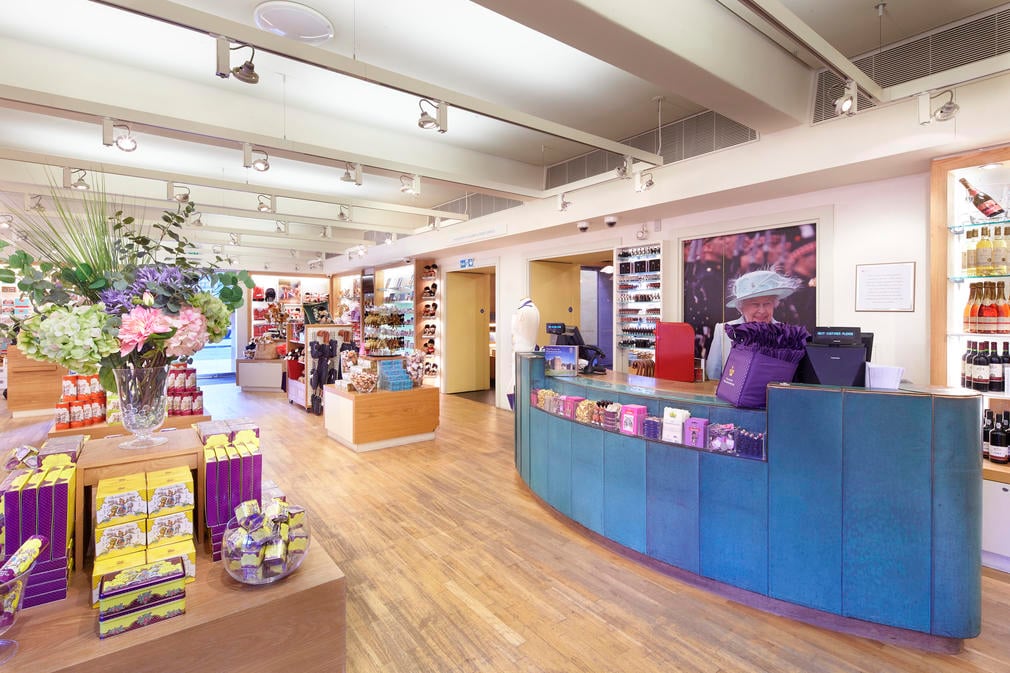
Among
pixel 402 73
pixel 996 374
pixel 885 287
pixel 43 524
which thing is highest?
pixel 402 73

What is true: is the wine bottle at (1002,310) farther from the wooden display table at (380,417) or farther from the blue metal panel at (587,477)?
the wooden display table at (380,417)

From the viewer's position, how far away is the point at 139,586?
1163 millimetres

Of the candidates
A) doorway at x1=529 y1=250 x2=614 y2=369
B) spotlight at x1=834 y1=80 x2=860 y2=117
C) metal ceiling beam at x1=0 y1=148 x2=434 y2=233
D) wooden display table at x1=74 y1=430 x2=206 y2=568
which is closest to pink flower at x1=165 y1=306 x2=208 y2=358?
wooden display table at x1=74 y1=430 x2=206 y2=568

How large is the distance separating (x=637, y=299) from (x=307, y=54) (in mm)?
5015

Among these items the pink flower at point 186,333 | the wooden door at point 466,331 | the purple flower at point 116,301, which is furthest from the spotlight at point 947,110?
the wooden door at point 466,331

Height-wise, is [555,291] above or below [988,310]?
above

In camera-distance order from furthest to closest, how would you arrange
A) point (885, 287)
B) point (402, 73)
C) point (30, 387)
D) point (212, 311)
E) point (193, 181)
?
1. point (30, 387)
2. point (193, 181)
3. point (402, 73)
4. point (885, 287)
5. point (212, 311)

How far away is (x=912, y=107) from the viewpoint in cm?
389

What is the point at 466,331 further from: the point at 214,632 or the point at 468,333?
the point at 214,632

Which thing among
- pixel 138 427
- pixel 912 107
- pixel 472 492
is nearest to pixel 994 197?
pixel 912 107

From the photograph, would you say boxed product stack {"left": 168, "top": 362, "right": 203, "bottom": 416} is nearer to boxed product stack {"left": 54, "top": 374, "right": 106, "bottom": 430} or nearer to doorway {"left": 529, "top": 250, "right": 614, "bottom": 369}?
boxed product stack {"left": 54, "top": 374, "right": 106, "bottom": 430}

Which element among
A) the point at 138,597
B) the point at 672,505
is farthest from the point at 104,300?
the point at 672,505

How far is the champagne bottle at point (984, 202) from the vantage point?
373 cm

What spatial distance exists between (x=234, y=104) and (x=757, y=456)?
565 centimetres
